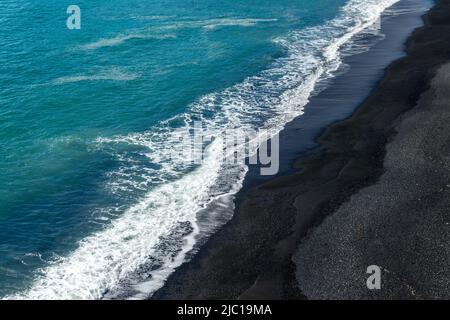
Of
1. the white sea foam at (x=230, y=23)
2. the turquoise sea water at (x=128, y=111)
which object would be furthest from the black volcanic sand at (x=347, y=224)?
the white sea foam at (x=230, y=23)

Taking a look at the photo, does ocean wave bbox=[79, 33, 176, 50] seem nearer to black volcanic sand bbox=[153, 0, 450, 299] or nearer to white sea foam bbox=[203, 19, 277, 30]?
white sea foam bbox=[203, 19, 277, 30]

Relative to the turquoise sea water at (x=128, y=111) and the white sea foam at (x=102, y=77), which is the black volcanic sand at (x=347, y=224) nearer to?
the turquoise sea water at (x=128, y=111)

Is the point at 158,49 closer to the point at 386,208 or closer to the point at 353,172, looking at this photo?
the point at 353,172

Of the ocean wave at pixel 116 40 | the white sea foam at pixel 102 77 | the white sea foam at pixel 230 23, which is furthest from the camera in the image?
the white sea foam at pixel 230 23

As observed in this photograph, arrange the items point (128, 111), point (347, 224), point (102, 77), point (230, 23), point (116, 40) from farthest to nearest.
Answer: point (230, 23) < point (116, 40) < point (102, 77) < point (128, 111) < point (347, 224)

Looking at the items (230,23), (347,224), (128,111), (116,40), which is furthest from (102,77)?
(347,224)

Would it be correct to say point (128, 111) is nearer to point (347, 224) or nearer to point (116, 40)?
point (116, 40)
